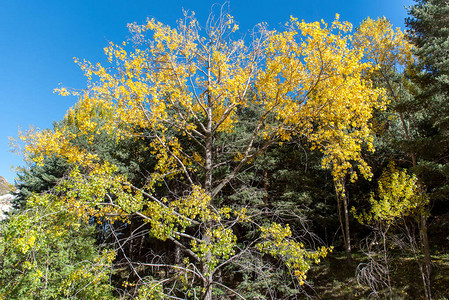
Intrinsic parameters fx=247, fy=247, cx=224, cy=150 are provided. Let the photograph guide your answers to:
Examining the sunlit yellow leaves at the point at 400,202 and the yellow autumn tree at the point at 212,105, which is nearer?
the yellow autumn tree at the point at 212,105

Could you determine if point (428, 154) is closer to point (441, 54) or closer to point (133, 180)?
point (441, 54)

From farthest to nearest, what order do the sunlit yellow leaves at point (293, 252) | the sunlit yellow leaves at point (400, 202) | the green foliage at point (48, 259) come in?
1. the sunlit yellow leaves at point (400, 202)
2. the sunlit yellow leaves at point (293, 252)
3. the green foliage at point (48, 259)

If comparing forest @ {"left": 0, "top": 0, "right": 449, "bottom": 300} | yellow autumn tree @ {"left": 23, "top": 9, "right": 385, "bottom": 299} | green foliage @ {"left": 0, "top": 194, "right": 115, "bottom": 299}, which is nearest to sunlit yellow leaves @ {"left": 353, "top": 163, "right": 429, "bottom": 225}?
forest @ {"left": 0, "top": 0, "right": 449, "bottom": 300}

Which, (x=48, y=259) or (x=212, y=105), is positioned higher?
(x=212, y=105)

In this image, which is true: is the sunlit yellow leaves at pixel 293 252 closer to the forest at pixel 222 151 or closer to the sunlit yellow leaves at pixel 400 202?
the forest at pixel 222 151

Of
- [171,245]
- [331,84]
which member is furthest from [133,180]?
[331,84]

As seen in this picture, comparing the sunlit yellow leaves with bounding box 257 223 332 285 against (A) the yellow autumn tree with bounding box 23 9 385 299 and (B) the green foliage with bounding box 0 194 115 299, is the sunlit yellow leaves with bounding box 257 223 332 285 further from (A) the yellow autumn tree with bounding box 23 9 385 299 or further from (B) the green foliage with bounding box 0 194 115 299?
(B) the green foliage with bounding box 0 194 115 299

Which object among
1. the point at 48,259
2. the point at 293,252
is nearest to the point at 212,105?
the point at 293,252

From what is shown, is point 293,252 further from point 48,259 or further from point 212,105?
point 48,259

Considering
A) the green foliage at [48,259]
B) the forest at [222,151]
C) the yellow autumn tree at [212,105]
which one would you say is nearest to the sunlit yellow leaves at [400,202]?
the forest at [222,151]

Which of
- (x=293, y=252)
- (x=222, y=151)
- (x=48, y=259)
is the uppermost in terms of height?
(x=222, y=151)

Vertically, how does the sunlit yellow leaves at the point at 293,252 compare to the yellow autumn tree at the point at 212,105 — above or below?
below

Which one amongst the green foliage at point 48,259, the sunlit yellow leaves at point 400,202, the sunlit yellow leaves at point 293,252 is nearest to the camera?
the green foliage at point 48,259

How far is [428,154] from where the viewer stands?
7906 millimetres
